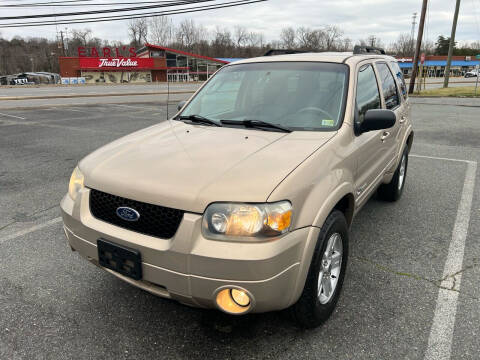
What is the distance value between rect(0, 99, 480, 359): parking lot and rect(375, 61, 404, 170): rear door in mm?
815

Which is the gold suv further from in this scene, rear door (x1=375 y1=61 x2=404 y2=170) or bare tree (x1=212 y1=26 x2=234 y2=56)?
bare tree (x1=212 y1=26 x2=234 y2=56)

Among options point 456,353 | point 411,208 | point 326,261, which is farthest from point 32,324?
point 411,208

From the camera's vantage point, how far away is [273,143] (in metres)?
2.53

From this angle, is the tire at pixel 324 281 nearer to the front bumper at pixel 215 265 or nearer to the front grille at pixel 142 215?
the front bumper at pixel 215 265

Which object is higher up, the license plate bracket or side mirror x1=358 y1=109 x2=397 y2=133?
side mirror x1=358 y1=109 x2=397 y2=133

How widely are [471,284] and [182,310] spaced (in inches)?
91.7

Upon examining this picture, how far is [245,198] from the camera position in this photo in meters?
1.93

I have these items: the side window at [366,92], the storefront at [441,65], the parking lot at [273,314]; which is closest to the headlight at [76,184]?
the parking lot at [273,314]

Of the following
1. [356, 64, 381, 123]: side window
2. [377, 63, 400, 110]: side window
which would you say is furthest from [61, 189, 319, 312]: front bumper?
[377, 63, 400, 110]: side window

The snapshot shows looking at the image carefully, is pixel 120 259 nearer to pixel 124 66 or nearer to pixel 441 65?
pixel 124 66

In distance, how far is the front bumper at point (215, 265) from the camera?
1858 millimetres

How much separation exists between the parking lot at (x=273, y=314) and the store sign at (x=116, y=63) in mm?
56985

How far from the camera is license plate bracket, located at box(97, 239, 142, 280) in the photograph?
2.07 m

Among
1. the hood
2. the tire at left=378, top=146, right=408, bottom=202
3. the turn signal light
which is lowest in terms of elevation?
the tire at left=378, top=146, right=408, bottom=202
